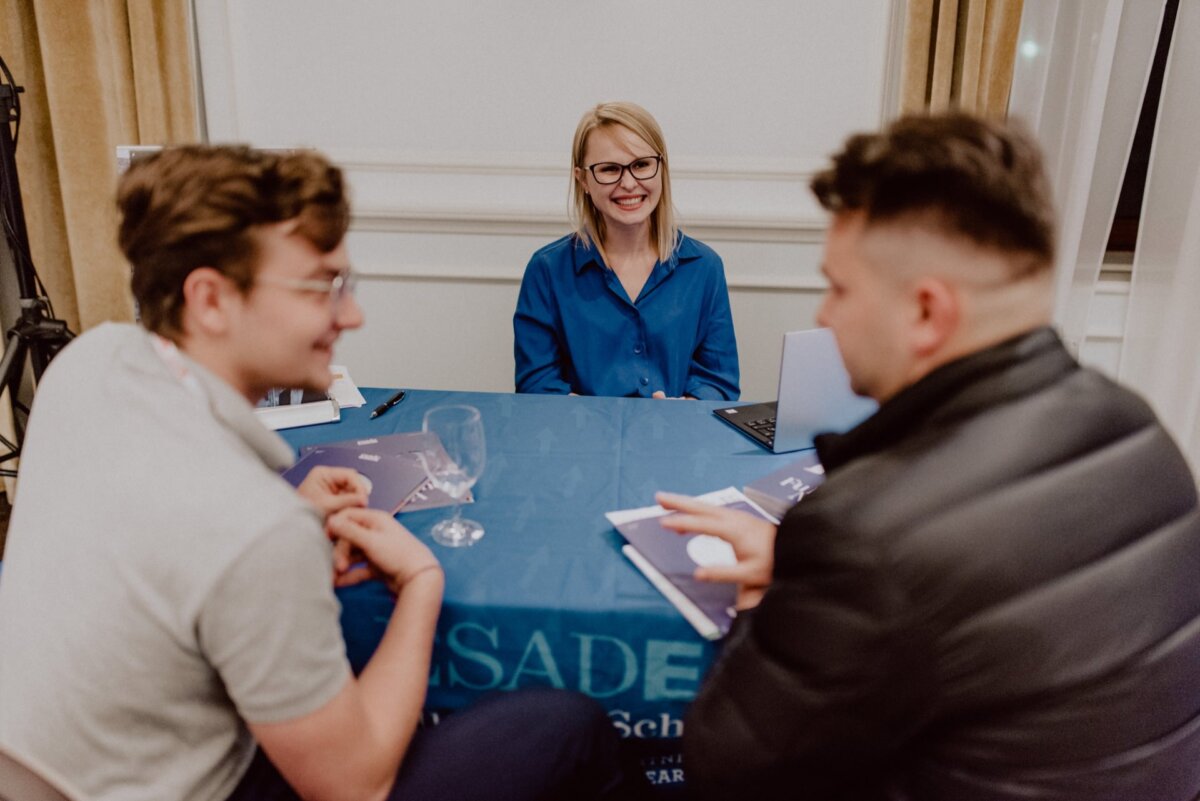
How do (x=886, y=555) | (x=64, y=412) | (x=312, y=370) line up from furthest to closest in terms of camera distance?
(x=312, y=370) → (x=64, y=412) → (x=886, y=555)

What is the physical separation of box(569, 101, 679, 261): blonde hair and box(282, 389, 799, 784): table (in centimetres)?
95

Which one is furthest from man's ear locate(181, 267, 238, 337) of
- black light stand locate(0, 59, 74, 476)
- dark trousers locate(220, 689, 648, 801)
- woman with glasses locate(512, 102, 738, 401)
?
black light stand locate(0, 59, 74, 476)

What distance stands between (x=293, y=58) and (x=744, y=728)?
2.73m

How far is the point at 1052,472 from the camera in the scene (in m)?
0.66

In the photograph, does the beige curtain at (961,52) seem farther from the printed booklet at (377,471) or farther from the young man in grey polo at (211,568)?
the young man in grey polo at (211,568)

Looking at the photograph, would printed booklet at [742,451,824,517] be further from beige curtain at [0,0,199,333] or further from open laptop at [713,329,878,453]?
beige curtain at [0,0,199,333]

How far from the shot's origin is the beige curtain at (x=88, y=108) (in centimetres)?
246

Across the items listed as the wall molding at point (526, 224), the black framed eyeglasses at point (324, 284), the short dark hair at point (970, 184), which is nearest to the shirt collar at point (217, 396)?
the black framed eyeglasses at point (324, 284)

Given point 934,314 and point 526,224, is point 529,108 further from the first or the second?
point 934,314

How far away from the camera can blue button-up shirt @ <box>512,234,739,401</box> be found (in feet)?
6.97

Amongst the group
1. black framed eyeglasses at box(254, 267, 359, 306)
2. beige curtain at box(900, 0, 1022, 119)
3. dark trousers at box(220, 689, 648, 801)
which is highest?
beige curtain at box(900, 0, 1022, 119)

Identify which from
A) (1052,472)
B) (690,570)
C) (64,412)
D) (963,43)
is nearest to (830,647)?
(1052,472)

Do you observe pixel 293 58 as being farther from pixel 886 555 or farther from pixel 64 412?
pixel 886 555

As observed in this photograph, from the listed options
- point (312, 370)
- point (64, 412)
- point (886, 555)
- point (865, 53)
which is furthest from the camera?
point (865, 53)
